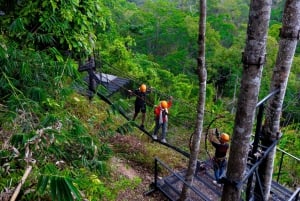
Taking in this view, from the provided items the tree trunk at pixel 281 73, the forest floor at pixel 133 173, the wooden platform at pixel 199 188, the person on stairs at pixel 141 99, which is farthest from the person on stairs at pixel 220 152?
the tree trunk at pixel 281 73

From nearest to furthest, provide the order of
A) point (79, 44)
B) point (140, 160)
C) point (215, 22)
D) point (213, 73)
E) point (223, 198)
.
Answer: point (223, 198), point (79, 44), point (140, 160), point (213, 73), point (215, 22)

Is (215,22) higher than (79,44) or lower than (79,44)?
lower

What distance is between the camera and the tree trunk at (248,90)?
2.27m

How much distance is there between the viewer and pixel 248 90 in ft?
7.88

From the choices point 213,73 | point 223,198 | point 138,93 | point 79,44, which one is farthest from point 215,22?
point 223,198

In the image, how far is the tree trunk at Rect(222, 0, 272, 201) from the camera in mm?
2271

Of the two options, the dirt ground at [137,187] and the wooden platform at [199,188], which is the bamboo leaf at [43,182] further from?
the wooden platform at [199,188]

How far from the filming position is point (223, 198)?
2.60m

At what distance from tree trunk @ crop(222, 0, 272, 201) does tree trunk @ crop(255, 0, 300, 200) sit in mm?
1015

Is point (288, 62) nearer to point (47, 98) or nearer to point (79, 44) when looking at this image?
point (47, 98)

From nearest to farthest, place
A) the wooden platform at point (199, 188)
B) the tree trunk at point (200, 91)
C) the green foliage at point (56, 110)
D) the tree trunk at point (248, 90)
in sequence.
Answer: the tree trunk at point (248, 90) → the green foliage at point (56, 110) → the tree trunk at point (200, 91) → the wooden platform at point (199, 188)

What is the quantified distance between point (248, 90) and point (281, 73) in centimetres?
112

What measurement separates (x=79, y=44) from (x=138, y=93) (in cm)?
373

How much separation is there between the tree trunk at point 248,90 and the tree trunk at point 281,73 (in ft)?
3.33
